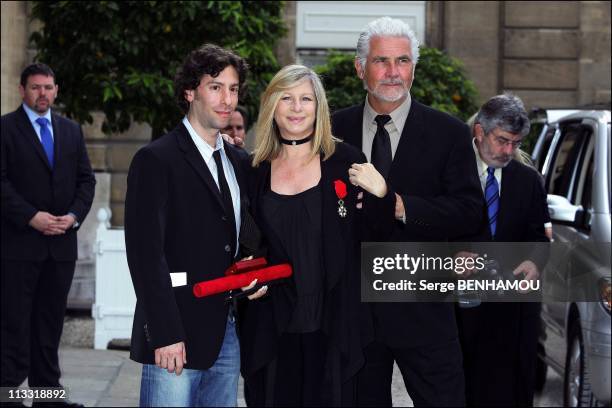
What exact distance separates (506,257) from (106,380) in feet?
11.8

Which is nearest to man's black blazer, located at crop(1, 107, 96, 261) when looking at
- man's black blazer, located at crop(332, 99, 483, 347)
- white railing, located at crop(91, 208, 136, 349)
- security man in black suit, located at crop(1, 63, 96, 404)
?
security man in black suit, located at crop(1, 63, 96, 404)

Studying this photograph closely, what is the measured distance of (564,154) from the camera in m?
8.39

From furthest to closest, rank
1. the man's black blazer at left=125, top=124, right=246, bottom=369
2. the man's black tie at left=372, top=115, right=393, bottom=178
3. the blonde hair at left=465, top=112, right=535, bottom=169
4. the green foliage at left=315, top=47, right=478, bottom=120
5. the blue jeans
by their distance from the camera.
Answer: the green foliage at left=315, top=47, right=478, bottom=120 < the blonde hair at left=465, top=112, right=535, bottom=169 < the man's black tie at left=372, top=115, right=393, bottom=178 < the blue jeans < the man's black blazer at left=125, top=124, right=246, bottom=369

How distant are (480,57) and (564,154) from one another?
802 centimetres

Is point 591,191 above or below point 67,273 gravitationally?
above

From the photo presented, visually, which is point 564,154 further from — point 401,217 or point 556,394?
point 401,217

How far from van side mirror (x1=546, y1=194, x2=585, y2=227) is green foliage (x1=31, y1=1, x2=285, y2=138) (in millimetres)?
3541

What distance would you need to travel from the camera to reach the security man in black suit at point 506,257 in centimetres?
615

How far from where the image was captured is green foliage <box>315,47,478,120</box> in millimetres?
12797

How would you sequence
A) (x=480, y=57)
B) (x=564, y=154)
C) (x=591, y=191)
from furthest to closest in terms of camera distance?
(x=480, y=57), (x=564, y=154), (x=591, y=191)

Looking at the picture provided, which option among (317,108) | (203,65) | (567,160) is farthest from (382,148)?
(567,160)

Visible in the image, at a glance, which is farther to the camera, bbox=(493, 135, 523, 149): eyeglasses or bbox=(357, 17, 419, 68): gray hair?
bbox=(493, 135, 523, 149): eyeglasses

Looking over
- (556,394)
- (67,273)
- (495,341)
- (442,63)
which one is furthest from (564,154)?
(442,63)

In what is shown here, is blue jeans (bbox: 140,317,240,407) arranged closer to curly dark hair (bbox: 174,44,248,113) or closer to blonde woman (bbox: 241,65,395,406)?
blonde woman (bbox: 241,65,395,406)
